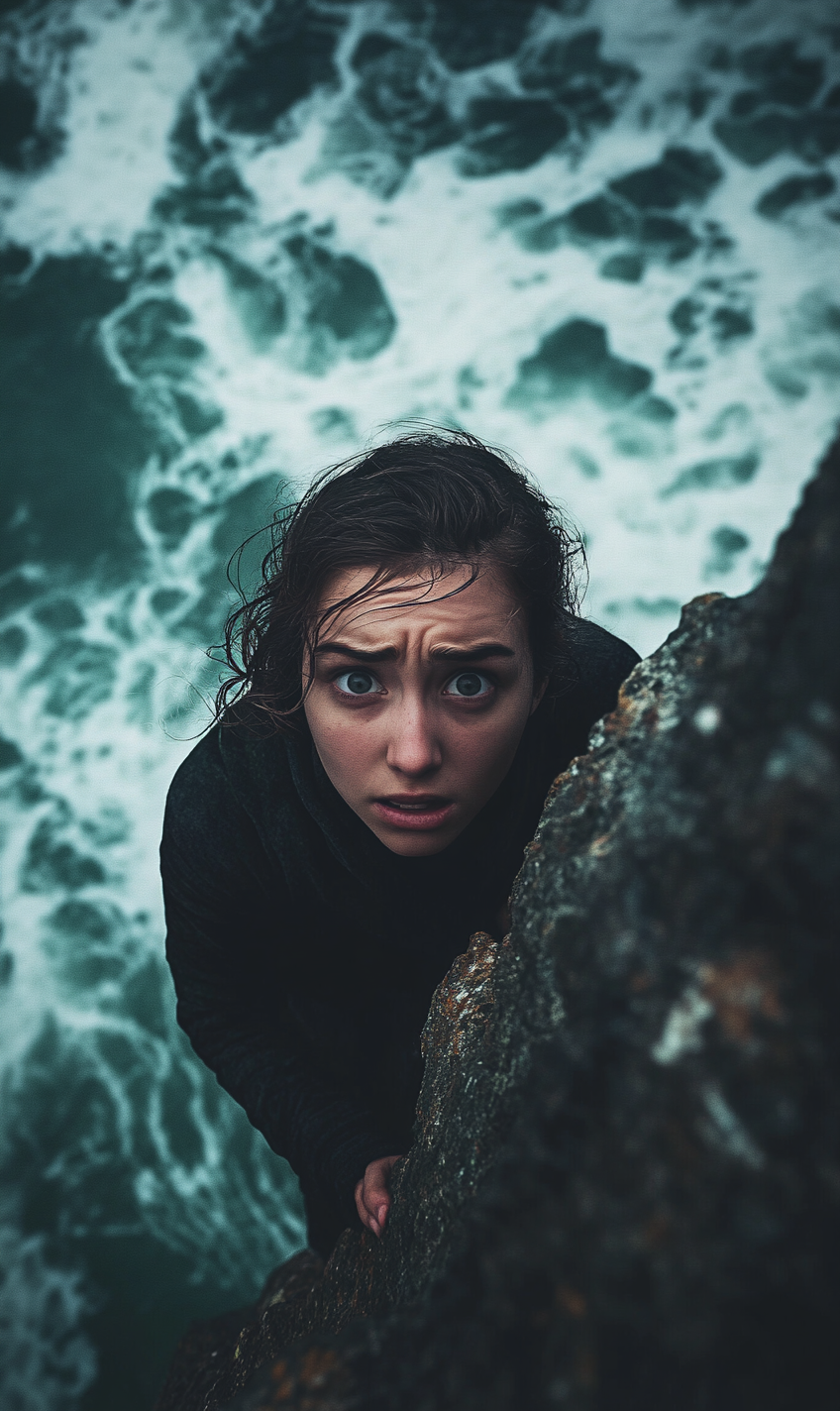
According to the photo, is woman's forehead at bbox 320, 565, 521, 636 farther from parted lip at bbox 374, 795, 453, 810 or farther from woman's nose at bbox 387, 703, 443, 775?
parted lip at bbox 374, 795, 453, 810

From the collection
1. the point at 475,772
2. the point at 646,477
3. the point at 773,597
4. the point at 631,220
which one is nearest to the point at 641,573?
the point at 646,477

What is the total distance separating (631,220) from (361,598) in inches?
226

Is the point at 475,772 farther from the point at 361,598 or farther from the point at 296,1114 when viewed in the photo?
the point at 296,1114

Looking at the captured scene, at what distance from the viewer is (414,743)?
129 centimetres

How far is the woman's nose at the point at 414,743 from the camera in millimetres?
1292

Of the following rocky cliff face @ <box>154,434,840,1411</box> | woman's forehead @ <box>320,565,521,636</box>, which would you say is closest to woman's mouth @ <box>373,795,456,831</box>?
woman's forehead @ <box>320,565,521,636</box>

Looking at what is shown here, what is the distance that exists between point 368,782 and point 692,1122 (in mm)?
909

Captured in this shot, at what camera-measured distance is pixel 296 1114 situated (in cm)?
164

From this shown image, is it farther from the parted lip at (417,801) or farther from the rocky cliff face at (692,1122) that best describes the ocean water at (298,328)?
the rocky cliff face at (692,1122)

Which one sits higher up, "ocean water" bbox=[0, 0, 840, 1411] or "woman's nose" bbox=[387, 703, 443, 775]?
"ocean water" bbox=[0, 0, 840, 1411]

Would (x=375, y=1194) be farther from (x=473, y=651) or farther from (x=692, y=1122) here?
(x=692, y=1122)

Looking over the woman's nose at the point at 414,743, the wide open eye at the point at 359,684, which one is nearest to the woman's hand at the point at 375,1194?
the woman's nose at the point at 414,743

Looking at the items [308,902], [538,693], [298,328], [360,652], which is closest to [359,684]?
[360,652]

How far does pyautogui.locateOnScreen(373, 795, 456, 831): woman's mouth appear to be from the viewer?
1.38m
